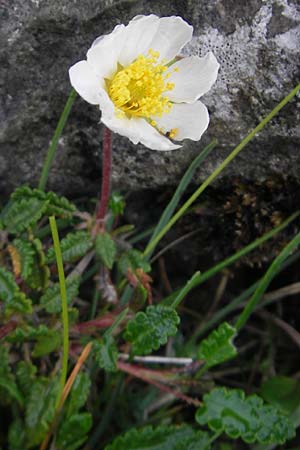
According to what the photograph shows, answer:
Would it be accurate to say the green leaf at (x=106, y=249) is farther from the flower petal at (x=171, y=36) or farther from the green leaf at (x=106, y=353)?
the flower petal at (x=171, y=36)

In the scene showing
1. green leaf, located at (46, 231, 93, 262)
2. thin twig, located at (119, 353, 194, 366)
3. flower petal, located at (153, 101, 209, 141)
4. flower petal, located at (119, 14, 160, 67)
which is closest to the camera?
flower petal, located at (119, 14, 160, 67)

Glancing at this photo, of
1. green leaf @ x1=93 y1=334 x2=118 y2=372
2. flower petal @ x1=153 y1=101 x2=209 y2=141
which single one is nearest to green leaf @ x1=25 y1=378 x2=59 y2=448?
green leaf @ x1=93 y1=334 x2=118 y2=372

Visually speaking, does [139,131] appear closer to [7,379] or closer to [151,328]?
[151,328]

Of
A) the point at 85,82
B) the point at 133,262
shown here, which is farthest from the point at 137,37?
the point at 133,262

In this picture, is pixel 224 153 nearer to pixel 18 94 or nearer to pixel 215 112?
pixel 215 112

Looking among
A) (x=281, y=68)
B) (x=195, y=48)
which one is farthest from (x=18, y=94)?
(x=281, y=68)

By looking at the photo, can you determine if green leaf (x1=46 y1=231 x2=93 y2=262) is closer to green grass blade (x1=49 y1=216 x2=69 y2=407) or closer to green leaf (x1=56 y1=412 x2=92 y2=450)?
green grass blade (x1=49 y1=216 x2=69 y2=407)
